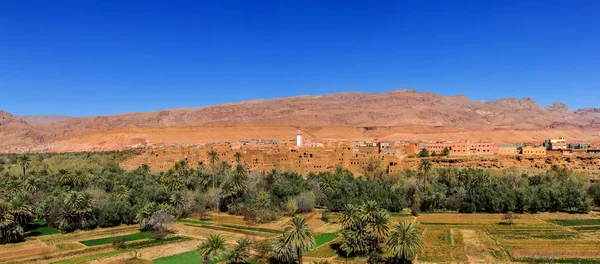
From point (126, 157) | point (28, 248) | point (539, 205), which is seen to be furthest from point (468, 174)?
point (126, 157)

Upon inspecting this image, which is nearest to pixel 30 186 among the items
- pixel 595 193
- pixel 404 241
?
pixel 404 241

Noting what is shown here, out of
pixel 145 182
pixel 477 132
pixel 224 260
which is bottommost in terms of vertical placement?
pixel 224 260

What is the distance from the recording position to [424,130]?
567ft

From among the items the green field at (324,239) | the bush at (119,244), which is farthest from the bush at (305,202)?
the bush at (119,244)

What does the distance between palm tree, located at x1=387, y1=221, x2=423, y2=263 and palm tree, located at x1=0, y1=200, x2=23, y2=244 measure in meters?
34.2

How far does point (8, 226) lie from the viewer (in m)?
39.1

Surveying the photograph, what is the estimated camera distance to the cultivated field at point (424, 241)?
1345 inches

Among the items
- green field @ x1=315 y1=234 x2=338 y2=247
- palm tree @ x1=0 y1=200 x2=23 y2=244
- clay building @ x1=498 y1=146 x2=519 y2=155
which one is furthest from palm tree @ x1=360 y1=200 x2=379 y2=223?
clay building @ x1=498 y1=146 x2=519 y2=155

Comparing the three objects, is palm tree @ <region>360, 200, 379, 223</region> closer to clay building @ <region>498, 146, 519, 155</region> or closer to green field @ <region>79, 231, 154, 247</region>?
green field @ <region>79, 231, 154, 247</region>

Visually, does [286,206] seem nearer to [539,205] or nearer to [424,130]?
[539,205]

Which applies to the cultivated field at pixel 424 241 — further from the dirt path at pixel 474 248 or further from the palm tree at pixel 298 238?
the palm tree at pixel 298 238

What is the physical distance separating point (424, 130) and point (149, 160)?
383 feet

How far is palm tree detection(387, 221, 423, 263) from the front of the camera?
31.1m

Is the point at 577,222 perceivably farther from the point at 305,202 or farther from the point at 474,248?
the point at 305,202
